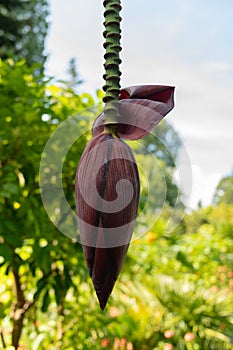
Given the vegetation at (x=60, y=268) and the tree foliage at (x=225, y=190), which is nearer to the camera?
the vegetation at (x=60, y=268)

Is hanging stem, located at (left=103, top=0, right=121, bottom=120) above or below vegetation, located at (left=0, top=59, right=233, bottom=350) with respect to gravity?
above

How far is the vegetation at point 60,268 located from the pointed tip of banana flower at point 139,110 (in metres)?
0.17

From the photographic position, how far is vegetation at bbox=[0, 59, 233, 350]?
116cm

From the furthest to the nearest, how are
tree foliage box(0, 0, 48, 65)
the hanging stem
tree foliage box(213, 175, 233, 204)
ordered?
tree foliage box(213, 175, 233, 204), tree foliage box(0, 0, 48, 65), the hanging stem

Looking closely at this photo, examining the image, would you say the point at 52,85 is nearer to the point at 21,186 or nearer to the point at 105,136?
the point at 21,186

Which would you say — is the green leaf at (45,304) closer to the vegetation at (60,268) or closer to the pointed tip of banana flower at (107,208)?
the vegetation at (60,268)

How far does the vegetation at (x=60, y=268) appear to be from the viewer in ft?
3.79

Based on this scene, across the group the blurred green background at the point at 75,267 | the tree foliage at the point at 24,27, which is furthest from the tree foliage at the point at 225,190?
the blurred green background at the point at 75,267

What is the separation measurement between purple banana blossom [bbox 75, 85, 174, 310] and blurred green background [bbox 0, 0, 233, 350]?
101mm

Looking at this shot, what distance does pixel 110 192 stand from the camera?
Result: 0.28 metres

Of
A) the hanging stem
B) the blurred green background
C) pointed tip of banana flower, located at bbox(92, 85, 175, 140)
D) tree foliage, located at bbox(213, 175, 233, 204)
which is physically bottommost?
tree foliage, located at bbox(213, 175, 233, 204)

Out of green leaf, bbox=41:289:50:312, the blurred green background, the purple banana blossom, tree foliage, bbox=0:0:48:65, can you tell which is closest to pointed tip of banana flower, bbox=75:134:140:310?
the purple banana blossom

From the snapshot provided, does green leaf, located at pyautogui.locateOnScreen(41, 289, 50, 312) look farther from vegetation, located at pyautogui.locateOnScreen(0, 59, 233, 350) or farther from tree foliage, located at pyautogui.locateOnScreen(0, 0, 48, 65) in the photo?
tree foliage, located at pyautogui.locateOnScreen(0, 0, 48, 65)

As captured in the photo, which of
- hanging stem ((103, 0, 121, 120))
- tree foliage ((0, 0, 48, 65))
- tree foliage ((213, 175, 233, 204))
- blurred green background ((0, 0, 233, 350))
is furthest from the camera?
tree foliage ((213, 175, 233, 204))
